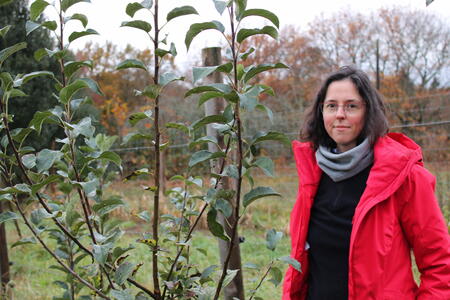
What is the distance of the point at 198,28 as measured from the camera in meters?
1.09

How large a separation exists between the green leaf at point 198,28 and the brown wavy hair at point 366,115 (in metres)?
0.76

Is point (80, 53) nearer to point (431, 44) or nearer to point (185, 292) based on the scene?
point (431, 44)

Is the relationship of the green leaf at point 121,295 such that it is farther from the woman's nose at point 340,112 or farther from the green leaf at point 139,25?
the woman's nose at point 340,112

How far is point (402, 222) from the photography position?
Result: 1.49 meters

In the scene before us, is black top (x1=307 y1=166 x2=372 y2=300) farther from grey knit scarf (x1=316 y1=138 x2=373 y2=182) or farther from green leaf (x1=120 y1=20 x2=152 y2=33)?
green leaf (x1=120 y1=20 x2=152 y2=33)

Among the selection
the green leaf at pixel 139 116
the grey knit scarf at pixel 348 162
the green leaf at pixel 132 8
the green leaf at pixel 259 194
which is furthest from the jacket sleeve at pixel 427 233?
the green leaf at pixel 132 8

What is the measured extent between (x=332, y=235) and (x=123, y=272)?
73 cm

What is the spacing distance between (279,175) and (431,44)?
8007 millimetres

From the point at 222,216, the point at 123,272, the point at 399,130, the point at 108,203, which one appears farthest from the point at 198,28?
the point at 399,130

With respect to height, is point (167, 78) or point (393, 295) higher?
point (167, 78)

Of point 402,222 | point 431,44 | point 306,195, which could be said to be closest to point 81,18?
point 306,195

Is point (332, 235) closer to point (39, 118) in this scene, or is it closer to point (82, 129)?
point (82, 129)

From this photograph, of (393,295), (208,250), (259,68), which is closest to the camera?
(259,68)

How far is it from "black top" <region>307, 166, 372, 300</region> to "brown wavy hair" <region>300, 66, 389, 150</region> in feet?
0.47
